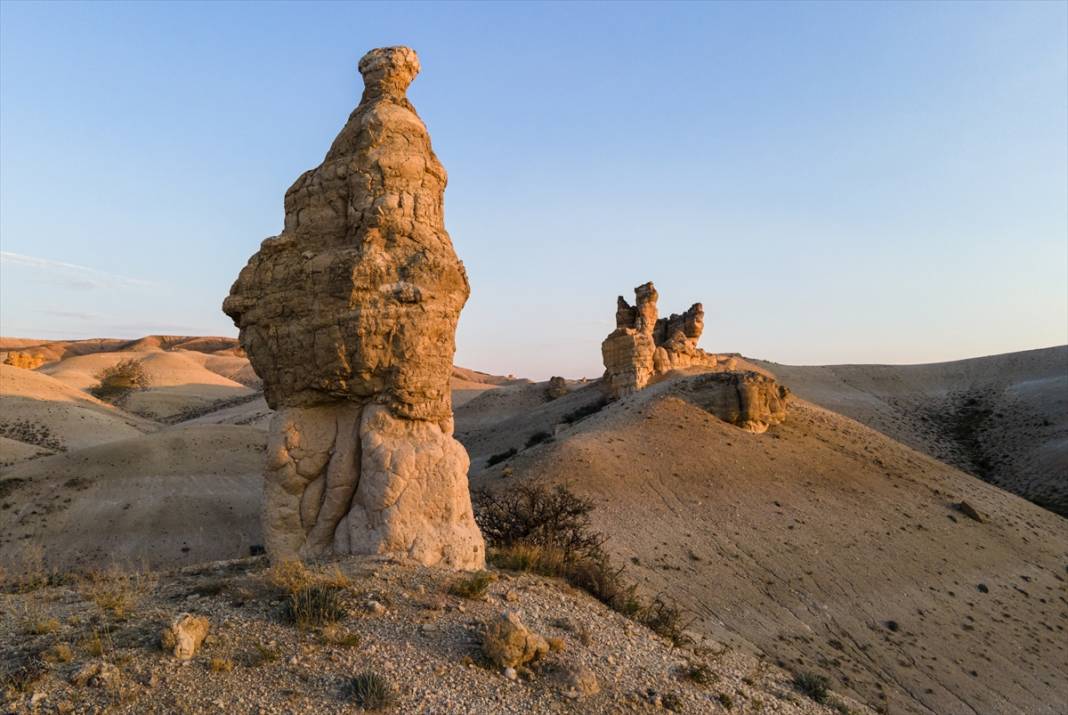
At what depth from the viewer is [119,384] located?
5838 cm

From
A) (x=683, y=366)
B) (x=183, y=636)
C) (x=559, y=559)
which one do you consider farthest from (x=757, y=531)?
(x=683, y=366)

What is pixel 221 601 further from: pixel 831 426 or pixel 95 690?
pixel 831 426

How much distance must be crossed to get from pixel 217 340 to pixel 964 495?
12613 cm

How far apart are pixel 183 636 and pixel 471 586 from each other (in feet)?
9.13

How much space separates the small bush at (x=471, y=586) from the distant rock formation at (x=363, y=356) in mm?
788

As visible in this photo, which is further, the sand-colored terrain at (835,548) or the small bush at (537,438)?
the small bush at (537,438)

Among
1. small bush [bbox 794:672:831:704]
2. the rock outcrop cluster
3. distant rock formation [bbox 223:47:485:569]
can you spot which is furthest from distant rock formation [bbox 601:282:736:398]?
distant rock formation [bbox 223:47:485:569]

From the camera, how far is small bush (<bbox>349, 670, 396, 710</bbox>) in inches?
193

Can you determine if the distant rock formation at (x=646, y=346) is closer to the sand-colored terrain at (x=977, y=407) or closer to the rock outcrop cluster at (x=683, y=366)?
the rock outcrop cluster at (x=683, y=366)

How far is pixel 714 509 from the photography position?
19.5 m

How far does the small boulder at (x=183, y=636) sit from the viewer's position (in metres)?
5.02

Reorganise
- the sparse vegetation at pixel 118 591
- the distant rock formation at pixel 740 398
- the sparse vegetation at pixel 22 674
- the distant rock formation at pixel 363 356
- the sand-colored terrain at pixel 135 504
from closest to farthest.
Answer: the sparse vegetation at pixel 22 674, the sparse vegetation at pixel 118 591, the distant rock formation at pixel 363 356, the sand-colored terrain at pixel 135 504, the distant rock formation at pixel 740 398

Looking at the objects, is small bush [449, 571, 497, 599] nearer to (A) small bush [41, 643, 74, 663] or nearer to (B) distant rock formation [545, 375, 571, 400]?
(A) small bush [41, 643, 74, 663]

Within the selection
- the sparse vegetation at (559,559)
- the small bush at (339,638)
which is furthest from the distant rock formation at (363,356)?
the small bush at (339,638)
